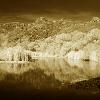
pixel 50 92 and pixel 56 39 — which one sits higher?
pixel 56 39

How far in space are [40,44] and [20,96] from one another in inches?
1715

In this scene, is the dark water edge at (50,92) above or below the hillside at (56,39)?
below

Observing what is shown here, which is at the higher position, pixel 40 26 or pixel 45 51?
pixel 40 26

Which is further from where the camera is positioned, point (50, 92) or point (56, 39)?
point (56, 39)

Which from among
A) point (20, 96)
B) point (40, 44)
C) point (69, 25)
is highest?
point (69, 25)

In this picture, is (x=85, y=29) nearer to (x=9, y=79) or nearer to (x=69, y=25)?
(x=69, y=25)

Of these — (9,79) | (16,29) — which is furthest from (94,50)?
(16,29)

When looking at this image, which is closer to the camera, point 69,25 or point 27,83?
point 27,83

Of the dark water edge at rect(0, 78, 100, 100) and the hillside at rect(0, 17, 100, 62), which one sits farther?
the hillside at rect(0, 17, 100, 62)

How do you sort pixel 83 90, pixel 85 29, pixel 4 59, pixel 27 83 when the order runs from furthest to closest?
pixel 85 29, pixel 4 59, pixel 27 83, pixel 83 90

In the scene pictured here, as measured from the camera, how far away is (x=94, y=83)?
55.7 feet

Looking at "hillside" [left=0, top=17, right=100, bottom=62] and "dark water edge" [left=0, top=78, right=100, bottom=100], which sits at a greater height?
"hillside" [left=0, top=17, right=100, bottom=62]

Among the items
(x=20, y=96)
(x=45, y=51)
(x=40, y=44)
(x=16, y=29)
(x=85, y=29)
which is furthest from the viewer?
(x=16, y=29)

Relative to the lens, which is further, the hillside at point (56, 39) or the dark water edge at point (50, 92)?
the hillside at point (56, 39)
